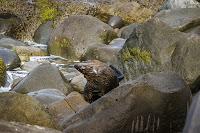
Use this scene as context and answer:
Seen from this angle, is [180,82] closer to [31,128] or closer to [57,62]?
[31,128]

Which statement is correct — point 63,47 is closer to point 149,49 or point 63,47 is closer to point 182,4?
point 182,4

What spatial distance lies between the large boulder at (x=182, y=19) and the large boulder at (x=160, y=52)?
7.54 feet

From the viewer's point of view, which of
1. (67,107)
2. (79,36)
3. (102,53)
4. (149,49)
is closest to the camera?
(67,107)

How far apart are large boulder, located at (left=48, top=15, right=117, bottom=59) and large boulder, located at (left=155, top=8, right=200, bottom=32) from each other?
3189 mm

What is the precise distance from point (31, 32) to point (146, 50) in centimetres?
1293

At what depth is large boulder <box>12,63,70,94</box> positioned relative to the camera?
1076 centimetres

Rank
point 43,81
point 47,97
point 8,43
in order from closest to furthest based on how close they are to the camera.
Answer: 1. point 47,97
2. point 43,81
3. point 8,43

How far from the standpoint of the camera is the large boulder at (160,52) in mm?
8316

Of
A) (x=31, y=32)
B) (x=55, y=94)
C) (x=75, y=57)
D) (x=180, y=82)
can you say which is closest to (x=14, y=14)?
(x=31, y=32)

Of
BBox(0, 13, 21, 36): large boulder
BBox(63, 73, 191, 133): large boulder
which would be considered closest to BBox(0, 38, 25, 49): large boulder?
BBox(0, 13, 21, 36): large boulder

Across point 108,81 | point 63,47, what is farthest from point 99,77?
point 63,47

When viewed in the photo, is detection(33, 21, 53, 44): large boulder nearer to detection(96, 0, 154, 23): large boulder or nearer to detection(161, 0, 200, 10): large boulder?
detection(96, 0, 154, 23): large boulder

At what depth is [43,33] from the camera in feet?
68.9

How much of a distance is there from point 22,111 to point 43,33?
15.1 meters
